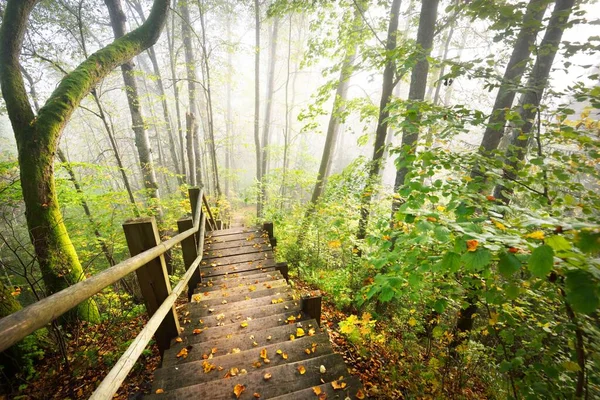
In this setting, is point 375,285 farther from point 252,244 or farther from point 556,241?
point 252,244

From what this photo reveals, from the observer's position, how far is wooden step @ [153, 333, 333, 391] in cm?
206

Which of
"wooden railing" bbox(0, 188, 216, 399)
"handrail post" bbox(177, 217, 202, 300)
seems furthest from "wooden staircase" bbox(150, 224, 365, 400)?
"wooden railing" bbox(0, 188, 216, 399)

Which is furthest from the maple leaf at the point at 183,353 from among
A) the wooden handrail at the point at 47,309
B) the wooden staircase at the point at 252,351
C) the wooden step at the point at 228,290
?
the wooden handrail at the point at 47,309

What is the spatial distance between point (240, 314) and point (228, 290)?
0.78 meters

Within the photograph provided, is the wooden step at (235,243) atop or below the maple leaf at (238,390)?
below

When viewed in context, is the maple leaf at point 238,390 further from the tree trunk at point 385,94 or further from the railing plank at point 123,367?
the tree trunk at point 385,94

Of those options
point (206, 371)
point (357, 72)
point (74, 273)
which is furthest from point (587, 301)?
point (74, 273)

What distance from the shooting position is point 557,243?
1.16 metres

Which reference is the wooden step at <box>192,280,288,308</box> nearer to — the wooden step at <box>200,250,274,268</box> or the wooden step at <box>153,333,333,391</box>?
the wooden step at <box>153,333,333,391</box>

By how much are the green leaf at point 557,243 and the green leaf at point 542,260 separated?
0.02 meters

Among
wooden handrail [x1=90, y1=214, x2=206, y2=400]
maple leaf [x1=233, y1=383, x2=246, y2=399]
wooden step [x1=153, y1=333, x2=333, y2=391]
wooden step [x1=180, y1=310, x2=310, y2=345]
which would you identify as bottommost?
wooden step [x1=180, y1=310, x2=310, y2=345]

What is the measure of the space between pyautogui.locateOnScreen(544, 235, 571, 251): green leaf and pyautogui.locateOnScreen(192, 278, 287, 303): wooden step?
333cm

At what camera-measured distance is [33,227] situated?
4031mm

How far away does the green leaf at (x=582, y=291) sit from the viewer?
3.53ft
